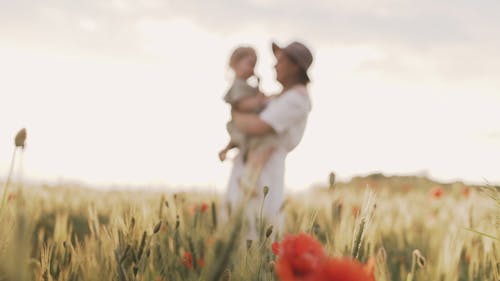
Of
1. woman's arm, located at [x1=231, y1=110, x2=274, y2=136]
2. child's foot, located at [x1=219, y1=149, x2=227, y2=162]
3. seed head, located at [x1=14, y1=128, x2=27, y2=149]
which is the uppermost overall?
woman's arm, located at [x1=231, y1=110, x2=274, y2=136]

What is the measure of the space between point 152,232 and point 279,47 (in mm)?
1958

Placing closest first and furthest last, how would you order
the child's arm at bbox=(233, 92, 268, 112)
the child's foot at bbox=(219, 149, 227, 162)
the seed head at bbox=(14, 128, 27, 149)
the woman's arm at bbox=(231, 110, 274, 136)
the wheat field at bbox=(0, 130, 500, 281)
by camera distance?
the wheat field at bbox=(0, 130, 500, 281) < the seed head at bbox=(14, 128, 27, 149) < the woman's arm at bbox=(231, 110, 274, 136) < the child's arm at bbox=(233, 92, 268, 112) < the child's foot at bbox=(219, 149, 227, 162)

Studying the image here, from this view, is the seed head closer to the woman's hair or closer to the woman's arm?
the woman's arm

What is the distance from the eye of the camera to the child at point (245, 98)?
2.78 m

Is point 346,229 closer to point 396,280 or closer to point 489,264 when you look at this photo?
point 489,264

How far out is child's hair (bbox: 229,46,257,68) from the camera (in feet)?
9.37

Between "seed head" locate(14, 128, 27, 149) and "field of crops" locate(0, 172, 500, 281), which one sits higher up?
"seed head" locate(14, 128, 27, 149)

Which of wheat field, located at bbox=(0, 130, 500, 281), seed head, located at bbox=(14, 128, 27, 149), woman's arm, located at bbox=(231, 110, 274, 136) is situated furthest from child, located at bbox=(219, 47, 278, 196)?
seed head, located at bbox=(14, 128, 27, 149)

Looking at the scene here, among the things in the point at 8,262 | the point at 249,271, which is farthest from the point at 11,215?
the point at 8,262

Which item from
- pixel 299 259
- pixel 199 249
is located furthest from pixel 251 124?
pixel 299 259

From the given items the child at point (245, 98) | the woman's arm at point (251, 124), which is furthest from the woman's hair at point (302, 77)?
the woman's arm at point (251, 124)

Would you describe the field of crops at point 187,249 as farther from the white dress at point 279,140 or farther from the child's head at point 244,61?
the child's head at point 244,61

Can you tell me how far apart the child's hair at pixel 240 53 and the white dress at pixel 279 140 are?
307 mm

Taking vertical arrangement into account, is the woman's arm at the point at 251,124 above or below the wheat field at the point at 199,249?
above
